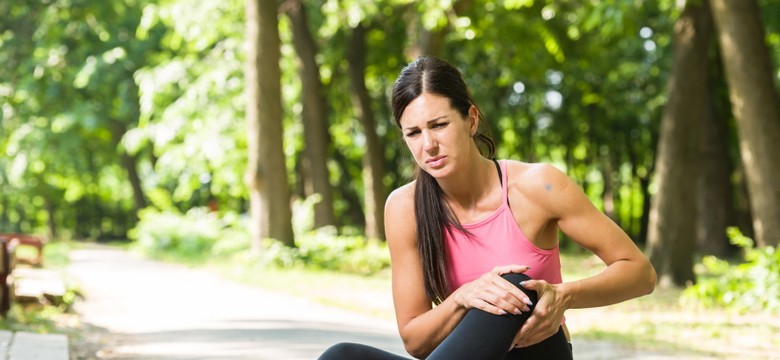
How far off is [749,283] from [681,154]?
4356 millimetres

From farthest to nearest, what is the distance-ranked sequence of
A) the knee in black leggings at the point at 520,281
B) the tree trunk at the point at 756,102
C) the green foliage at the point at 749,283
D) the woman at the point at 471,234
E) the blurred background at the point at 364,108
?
the blurred background at the point at 364,108, the tree trunk at the point at 756,102, the green foliage at the point at 749,283, the woman at the point at 471,234, the knee in black leggings at the point at 520,281

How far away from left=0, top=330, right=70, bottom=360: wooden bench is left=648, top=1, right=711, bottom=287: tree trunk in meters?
10.0

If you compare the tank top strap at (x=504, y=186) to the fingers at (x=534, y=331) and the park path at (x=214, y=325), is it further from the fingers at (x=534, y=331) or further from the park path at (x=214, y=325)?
the park path at (x=214, y=325)

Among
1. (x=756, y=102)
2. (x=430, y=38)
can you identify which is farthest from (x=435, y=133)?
(x=430, y=38)

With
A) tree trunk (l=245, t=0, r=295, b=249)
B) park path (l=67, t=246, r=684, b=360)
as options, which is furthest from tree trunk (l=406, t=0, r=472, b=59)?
park path (l=67, t=246, r=684, b=360)

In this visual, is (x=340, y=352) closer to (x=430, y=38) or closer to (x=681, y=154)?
(x=681, y=154)

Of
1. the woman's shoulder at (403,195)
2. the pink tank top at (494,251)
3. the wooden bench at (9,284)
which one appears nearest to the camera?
the pink tank top at (494,251)

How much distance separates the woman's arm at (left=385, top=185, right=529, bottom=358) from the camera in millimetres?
3488

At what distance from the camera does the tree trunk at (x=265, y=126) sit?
761 inches

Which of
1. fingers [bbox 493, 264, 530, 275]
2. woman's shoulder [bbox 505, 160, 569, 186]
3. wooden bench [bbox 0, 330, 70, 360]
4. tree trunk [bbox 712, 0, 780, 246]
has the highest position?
tree trunk [bbox 712, 0, 780, 246]

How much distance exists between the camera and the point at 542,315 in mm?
3561

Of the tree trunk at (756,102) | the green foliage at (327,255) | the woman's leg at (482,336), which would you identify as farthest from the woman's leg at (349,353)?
the green foliage at (327,255)

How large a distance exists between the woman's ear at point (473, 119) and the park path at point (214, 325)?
4.93 m

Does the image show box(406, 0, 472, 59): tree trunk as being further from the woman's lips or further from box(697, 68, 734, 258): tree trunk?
the woman's lips
